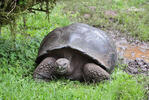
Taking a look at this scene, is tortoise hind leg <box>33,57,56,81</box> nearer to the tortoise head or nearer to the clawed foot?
the clawed foot

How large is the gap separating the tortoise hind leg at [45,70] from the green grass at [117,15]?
11.7ft

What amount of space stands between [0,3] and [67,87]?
62.5 inches

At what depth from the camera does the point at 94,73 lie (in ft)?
12.1

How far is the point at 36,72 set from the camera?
3715 mm

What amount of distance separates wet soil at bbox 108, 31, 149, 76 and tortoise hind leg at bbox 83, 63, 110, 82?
→ 88 centimetres

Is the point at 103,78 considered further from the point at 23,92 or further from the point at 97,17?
the point at 97,17

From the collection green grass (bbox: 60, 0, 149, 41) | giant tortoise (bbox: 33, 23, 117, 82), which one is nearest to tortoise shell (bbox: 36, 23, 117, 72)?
giant tortoise (bbox: 33, 23, 117, 82)

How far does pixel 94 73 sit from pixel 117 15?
5035 mm

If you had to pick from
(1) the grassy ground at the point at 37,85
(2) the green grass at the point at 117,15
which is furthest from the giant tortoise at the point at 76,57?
(2) the green grass at the point at 117,15

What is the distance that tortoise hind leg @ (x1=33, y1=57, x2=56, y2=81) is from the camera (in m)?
3.71

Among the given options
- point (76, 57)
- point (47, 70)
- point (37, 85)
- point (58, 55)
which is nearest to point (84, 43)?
point (76, 57)

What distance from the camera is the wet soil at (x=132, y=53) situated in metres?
4.62

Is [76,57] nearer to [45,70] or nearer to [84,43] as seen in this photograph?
[84,43]

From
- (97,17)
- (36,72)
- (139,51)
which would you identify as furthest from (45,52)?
(97,17)
